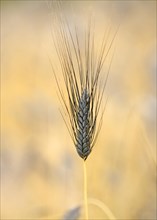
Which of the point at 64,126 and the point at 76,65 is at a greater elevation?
the point at 76,65

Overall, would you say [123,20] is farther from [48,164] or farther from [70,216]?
[70,216]

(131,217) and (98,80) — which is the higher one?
(98,80)

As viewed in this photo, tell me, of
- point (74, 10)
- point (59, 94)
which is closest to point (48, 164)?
point (59, 94)

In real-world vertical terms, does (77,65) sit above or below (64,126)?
above

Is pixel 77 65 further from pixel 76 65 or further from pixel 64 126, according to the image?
pixel 64 126

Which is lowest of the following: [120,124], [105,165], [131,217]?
[131,217]

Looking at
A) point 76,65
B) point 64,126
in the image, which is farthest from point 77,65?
point 64,126
